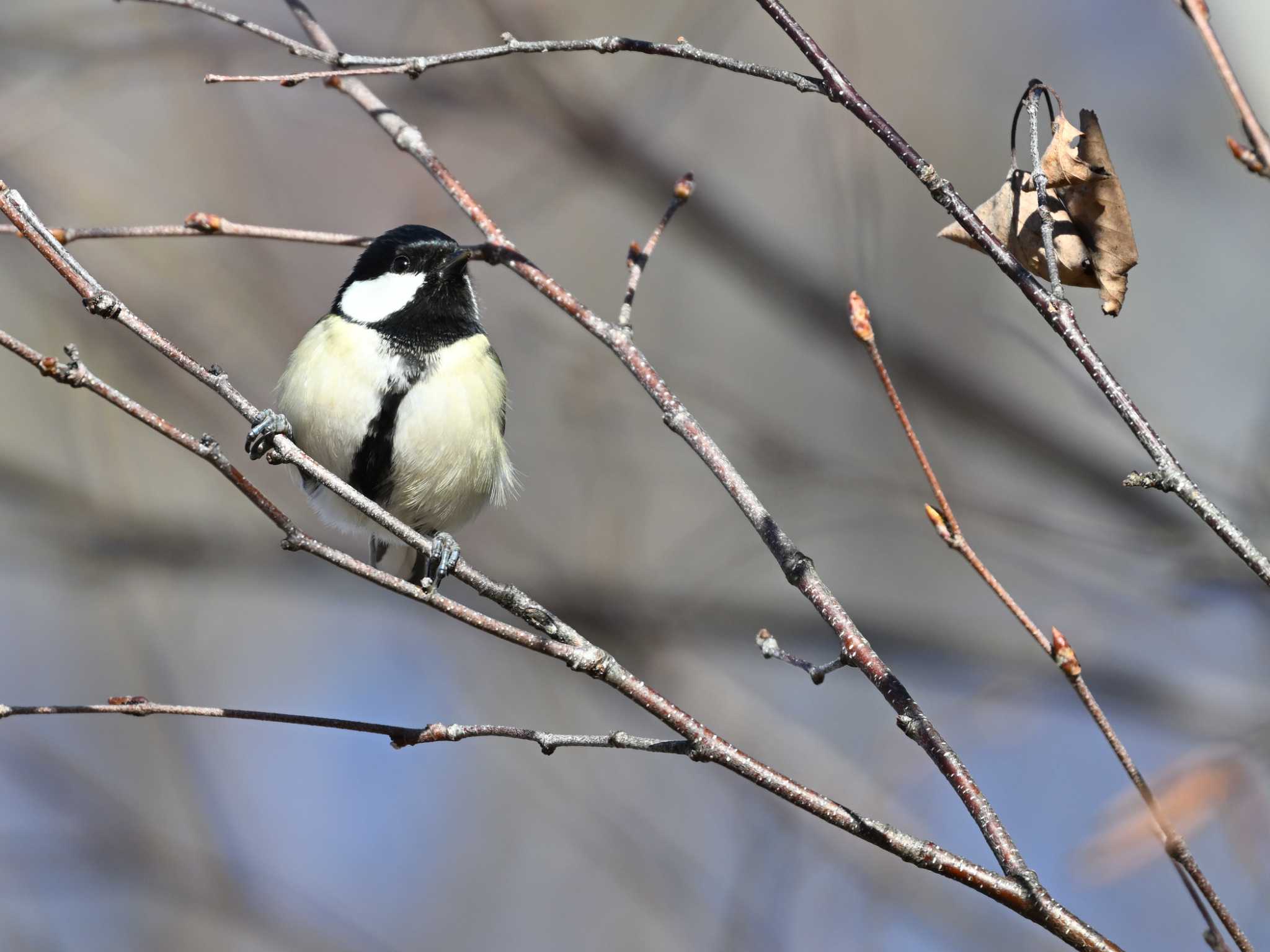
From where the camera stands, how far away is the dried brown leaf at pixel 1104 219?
1.68 m

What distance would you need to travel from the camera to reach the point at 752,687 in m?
6.33

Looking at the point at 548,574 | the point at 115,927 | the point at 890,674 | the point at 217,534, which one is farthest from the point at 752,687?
the point at 890,674

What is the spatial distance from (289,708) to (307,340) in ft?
14.7

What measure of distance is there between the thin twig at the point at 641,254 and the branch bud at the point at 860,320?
1.66 feet

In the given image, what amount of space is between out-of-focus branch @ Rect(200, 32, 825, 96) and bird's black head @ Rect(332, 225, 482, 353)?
1033 millimetres

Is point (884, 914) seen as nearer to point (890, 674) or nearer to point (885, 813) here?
point (885, 813)

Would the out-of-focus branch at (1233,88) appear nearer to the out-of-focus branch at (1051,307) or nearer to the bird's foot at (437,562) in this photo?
the out-of-focus branch at (1051,307)

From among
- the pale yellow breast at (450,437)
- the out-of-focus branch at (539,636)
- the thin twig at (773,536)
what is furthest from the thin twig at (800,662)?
the pale yellow breast at (450,437)

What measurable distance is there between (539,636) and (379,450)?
145 cm

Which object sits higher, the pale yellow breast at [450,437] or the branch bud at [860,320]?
the pale yellow breast at [450,437]

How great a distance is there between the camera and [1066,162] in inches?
66.3

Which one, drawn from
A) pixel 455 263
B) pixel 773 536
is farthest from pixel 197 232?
pixel 773 536

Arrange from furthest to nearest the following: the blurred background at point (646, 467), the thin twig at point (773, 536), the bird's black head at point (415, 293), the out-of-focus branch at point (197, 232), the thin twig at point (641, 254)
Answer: the blurred background at point (646, 467), the bird's black head at point (415, 293), the out-of-focus branch at point (197, 232), the thin twig at point (641, 254), the thin twig at point (773, 536)

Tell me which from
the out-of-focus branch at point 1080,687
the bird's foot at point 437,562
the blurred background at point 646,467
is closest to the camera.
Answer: the out-of-focus branch at point 1080,687
